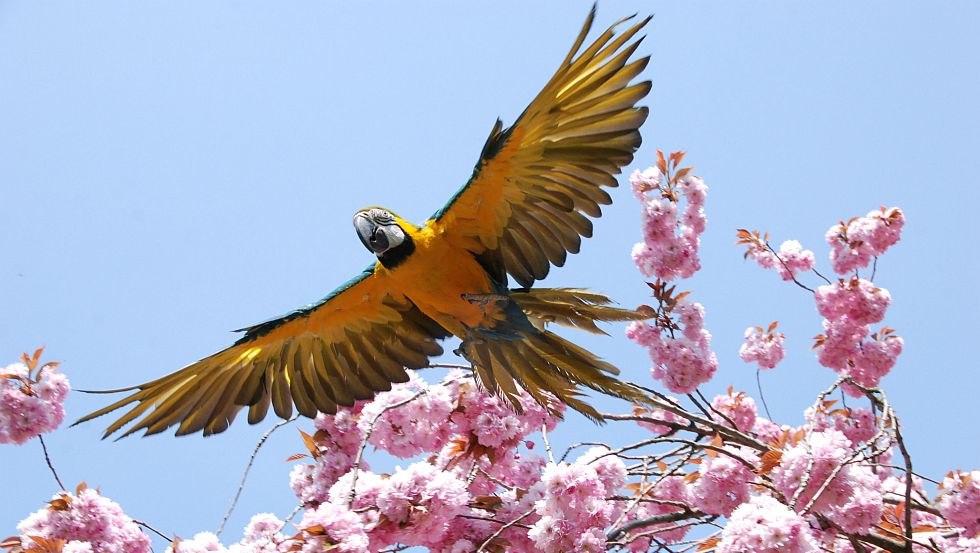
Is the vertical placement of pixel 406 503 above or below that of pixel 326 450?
below

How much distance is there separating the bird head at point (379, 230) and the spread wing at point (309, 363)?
245mm

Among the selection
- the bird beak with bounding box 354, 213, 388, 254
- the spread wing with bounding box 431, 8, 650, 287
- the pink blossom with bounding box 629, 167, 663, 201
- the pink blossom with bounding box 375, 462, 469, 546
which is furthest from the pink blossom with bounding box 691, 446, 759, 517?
the pink blossom with bounding box 629, 167, 663, 201

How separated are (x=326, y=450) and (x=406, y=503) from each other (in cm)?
111

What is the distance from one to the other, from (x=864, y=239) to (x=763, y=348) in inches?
37.3

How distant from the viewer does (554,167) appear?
3.24 meters

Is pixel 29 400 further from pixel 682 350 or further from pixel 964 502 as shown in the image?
pixel 964 502

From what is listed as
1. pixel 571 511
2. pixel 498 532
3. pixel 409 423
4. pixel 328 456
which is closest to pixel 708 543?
pixel 571 511

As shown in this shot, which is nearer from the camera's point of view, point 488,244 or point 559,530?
point 559,530

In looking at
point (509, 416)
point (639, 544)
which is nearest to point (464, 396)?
point (509, 416)

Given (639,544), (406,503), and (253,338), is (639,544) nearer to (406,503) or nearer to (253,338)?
(406,503)

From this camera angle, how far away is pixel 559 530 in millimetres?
2682

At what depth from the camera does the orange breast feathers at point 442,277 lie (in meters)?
3.42

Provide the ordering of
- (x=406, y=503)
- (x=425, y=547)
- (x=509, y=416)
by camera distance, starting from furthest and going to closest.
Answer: (x=509, y=416) → (x=425, y=547) → (x=406, y=503)

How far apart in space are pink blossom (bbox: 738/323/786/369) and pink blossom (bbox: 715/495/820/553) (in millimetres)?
3172
